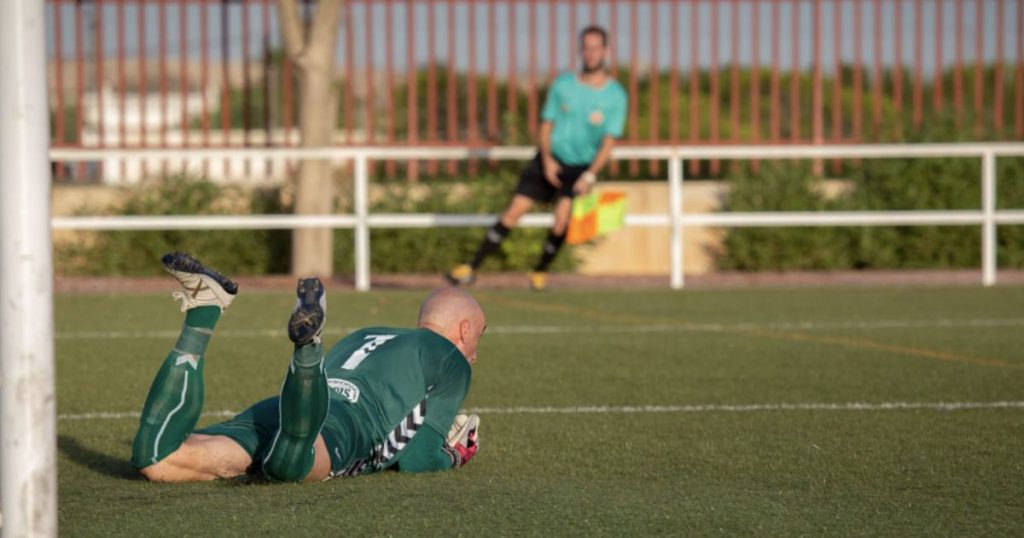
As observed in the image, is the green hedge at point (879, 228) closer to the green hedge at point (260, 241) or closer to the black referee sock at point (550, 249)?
the green hedge at point (260, 241)

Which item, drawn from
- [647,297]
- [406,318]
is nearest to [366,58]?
[647,297]

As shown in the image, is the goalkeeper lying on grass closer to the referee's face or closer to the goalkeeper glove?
the goalkeeper glove

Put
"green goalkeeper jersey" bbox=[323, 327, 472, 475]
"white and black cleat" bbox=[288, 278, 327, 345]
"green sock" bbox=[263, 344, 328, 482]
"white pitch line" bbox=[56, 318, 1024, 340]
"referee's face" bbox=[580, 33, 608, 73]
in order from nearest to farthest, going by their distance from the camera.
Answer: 1. "white and black cleat" bbox=[288, 278, 327, 345]
2. "green sock" bbox=[263, 344, 328, 482]
3. "green goalkeeper jersey" bbox=[323, 327, 472, 475]
4. "white pitch line" bbox=[56, 318, 1024, 340]
5. "referee's face" bbox=[580, 33, 608, 73]

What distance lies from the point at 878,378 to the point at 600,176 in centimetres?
996

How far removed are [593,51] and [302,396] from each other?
8.10 m

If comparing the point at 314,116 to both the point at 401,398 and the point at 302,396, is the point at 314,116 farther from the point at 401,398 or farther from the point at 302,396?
the point at 302,396

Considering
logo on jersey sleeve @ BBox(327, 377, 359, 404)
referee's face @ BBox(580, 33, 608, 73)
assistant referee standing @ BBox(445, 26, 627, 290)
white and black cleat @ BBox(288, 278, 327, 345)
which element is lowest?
logo on jersey sleeve @ BBox(327, 377, 359, 404)

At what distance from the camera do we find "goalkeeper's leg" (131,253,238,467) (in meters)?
4.70

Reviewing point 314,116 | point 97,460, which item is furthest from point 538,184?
point 97,460

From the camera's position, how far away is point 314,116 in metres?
15.4

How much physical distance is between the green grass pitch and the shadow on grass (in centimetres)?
2

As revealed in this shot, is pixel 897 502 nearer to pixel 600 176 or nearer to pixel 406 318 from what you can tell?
pixel 406 318

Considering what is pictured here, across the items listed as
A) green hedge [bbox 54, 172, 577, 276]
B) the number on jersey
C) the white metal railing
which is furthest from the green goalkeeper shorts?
green hedge [bbox 54, 172, 577, 276]

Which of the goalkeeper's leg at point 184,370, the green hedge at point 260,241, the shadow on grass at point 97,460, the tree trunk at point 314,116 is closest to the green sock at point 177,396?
the goalkeeper's leg at point 184,370
